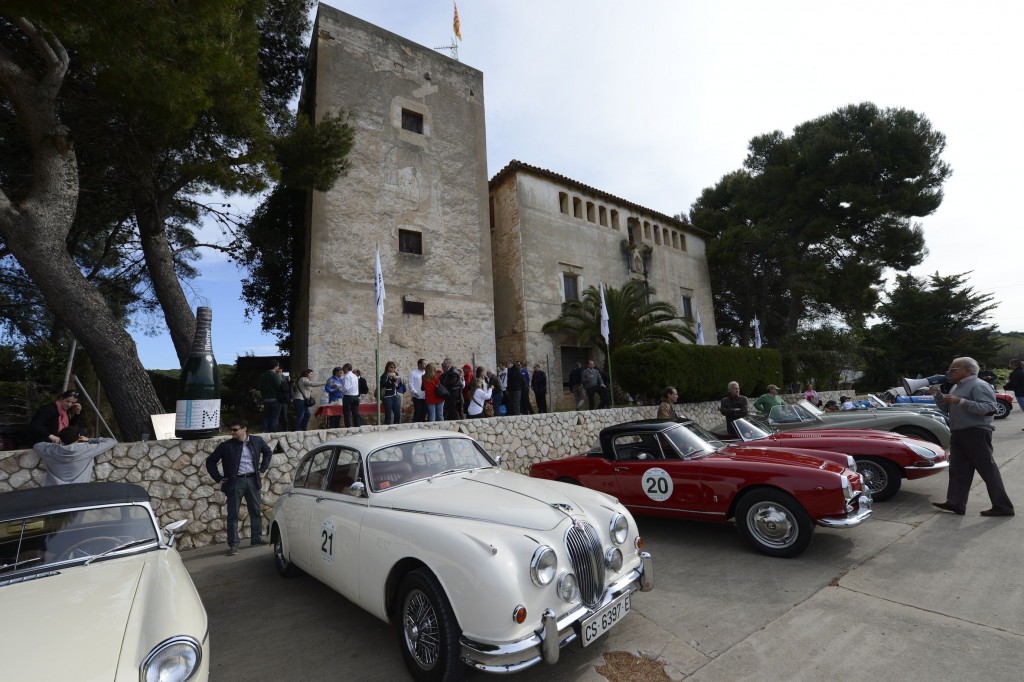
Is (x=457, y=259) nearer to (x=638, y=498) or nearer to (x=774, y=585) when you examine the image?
(x=638, y=498)

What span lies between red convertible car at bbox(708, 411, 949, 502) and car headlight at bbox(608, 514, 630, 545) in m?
2.87

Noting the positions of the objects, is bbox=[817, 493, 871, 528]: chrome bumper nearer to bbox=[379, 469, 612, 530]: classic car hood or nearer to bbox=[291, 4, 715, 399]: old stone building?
bbox=[379, 469, 612, 530]: classic car hood

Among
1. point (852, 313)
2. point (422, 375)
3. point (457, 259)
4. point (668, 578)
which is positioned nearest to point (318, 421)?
point (422, 375)

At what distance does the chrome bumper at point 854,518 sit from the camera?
4.29 meters

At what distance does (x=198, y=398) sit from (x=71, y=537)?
413 cm

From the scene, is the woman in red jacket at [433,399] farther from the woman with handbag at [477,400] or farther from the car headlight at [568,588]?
the car headlight at [568,588]

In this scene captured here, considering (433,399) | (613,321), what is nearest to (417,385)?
(433,399)

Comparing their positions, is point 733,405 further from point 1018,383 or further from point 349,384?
point 1018,383

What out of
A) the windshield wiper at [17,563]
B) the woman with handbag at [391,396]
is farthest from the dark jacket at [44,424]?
the woman with handbag at [391,396]

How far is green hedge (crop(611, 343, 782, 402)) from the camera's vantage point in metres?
13.9

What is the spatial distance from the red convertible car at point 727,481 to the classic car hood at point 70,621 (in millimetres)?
4500

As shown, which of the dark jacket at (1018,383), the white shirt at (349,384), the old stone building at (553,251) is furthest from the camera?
the old stone building at (553,251)

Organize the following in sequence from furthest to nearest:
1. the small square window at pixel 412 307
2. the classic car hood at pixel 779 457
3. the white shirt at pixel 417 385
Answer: the small square window at pixel 412 307 → the white shirt at pixel 417 385 → the classic car hood at pixel 779 457

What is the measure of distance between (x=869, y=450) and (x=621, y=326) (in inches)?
450
